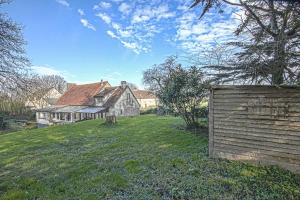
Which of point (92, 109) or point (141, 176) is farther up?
point (92, 109)

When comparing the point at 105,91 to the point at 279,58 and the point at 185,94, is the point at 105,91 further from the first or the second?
the point at 279,58

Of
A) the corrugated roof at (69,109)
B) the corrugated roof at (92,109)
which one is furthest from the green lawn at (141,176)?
the corrugated roof at (69,109)

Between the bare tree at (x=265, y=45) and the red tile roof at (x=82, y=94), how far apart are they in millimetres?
32763

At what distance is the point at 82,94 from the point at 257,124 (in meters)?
37.1

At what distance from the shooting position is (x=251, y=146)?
7734 mm

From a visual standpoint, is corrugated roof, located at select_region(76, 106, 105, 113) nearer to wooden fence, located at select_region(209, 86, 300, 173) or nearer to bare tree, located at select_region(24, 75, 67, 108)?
bare tree, located at select_region(24, 75, 67, 108)

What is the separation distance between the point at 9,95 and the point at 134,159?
→ 16.2ft

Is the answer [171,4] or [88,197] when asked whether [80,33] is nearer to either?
[171,4]

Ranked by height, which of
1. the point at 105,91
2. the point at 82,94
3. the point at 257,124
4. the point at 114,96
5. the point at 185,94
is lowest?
the point at 257,124

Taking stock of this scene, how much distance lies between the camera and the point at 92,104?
38.3 meters

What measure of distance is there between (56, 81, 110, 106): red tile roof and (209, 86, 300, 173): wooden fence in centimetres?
3195

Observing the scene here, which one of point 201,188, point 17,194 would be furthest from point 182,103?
point 17,194

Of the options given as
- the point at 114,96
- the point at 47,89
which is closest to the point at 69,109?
the point at 114,96

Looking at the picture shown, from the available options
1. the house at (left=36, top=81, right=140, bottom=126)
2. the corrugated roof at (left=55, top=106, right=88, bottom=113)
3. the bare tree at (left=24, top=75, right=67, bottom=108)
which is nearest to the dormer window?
the house at (left=36, top=81, right=140, bottom=126)
